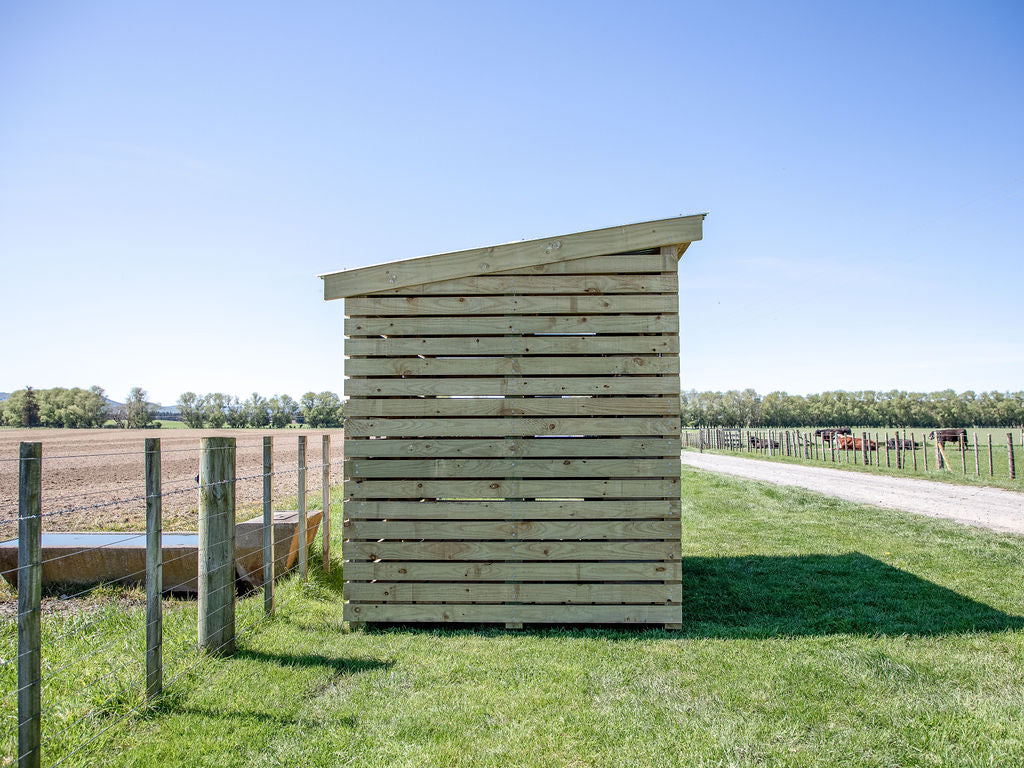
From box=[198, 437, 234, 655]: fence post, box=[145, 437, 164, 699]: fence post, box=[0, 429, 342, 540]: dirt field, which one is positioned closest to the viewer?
box=[145, 437, 164, 699]: fence post

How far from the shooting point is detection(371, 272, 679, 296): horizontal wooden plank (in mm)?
5762

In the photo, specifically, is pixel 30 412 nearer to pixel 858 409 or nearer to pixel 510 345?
pixel 510 345

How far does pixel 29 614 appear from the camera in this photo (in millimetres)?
2971

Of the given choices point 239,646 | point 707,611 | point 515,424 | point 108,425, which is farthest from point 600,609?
point 108,425

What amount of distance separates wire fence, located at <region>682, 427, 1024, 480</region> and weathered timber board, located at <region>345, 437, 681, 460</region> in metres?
20.7

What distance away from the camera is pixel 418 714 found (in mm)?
3689

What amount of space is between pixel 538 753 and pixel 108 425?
8175 cm

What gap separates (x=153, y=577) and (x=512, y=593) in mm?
2893

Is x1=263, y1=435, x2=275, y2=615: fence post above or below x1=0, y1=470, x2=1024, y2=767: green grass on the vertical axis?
above

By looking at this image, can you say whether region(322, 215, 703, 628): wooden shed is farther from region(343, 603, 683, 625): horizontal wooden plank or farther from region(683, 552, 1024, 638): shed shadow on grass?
region(683, 552, 1024, 638): shed shadow on grass

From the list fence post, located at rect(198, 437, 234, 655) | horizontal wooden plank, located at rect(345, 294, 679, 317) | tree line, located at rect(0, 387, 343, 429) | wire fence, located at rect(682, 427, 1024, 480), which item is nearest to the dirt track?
wire fence, located at rect(682, 427, 1024, 480)

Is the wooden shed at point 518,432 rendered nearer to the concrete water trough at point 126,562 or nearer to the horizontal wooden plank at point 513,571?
the horizontal wooden plank at point 513,571

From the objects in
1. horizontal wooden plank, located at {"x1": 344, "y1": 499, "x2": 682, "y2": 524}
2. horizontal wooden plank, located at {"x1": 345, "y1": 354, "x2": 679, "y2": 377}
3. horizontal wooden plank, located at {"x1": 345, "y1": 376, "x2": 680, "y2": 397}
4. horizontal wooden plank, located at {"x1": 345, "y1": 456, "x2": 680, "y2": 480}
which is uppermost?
horizontal wooden plank, located at {"x1": 345, "y1": 354, "x2": 679, "y2": 377}

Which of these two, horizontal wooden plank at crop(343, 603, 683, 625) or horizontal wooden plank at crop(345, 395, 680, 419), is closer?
horizontal wooden plank at crop(343, 603, 683, 625)
